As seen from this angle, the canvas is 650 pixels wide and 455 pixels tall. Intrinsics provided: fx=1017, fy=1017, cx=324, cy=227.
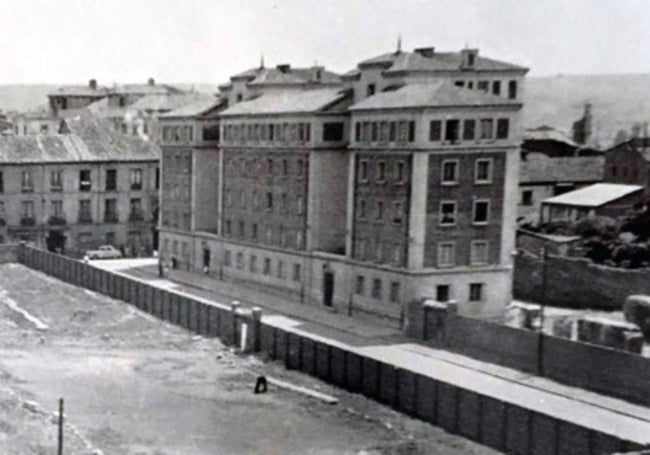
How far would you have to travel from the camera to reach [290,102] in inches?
2702

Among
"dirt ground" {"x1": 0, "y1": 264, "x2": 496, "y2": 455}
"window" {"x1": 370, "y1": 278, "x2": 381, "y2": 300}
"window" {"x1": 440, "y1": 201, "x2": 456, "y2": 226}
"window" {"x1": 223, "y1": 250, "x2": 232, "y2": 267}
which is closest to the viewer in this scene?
"dirt ground" {"x1": 0, "y1": 264, "x2": 496, "y2": 455}

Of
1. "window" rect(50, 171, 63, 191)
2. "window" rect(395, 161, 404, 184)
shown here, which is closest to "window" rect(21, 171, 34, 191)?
"window" rect(50, 171, 63, 191)

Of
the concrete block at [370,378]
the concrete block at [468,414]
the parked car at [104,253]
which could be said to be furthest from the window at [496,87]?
the parked car at [104,253]

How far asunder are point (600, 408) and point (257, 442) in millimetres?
13652

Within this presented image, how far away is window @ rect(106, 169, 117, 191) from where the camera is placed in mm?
93062

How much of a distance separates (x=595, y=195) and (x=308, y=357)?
42434 millimetres

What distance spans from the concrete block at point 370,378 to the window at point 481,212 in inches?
708

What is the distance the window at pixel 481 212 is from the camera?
57.8 metres

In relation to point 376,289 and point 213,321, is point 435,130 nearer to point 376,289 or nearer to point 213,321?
point 376,289

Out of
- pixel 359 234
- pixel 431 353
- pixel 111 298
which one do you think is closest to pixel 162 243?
pixel 111 298

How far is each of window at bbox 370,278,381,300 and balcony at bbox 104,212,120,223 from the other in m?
40.7

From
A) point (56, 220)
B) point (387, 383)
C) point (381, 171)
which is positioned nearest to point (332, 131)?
point (381, 171)

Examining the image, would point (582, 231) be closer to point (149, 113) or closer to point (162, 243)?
point (162, 243)

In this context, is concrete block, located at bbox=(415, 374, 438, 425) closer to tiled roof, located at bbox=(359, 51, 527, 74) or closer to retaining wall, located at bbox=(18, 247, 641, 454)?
retaining wall, located at bbox=(18, 247, 641, 454)
